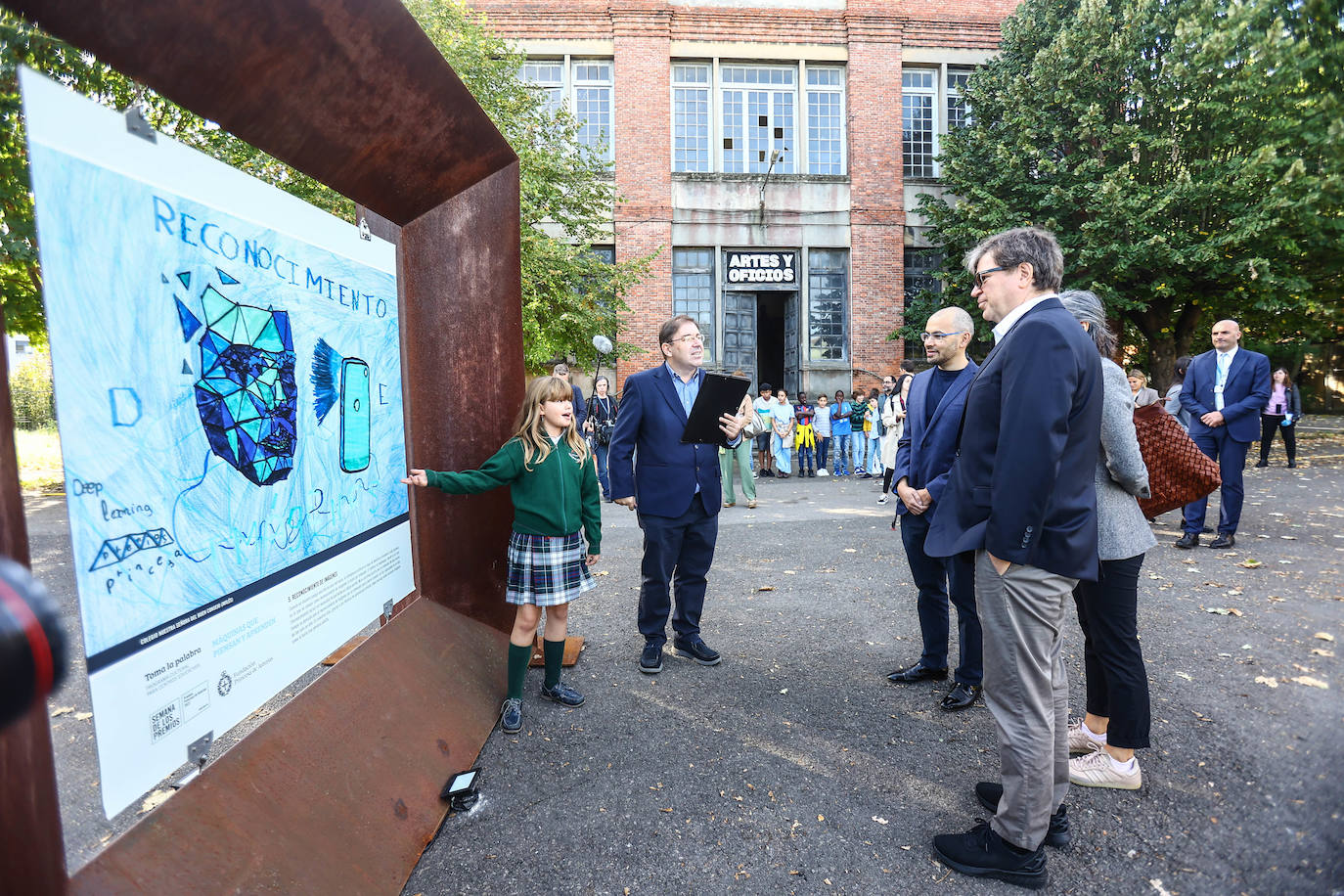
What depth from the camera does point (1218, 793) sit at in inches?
117

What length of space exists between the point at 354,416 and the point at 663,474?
2014mm

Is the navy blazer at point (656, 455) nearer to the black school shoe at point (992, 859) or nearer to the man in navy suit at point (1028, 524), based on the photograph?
the man in navy suit at point (1028, 524)

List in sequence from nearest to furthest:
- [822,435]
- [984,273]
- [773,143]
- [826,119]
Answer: [984,273]
[822,435]
[773,143]
[826,119]

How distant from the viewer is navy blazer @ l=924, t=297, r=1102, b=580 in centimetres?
238

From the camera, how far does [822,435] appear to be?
645 inches

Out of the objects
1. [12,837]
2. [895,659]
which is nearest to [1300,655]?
[895,659]

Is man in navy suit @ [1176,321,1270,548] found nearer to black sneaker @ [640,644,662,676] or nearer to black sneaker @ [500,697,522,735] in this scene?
black sneaker @ [640,644,662,676]

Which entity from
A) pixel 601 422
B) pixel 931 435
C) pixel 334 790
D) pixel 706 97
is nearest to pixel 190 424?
pixel 334 790

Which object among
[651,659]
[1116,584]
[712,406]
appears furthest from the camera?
[651,659]

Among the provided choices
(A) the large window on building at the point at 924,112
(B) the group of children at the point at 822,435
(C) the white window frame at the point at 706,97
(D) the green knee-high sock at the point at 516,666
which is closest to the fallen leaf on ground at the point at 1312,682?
(D) the green knee-high sock at the point at 516,666

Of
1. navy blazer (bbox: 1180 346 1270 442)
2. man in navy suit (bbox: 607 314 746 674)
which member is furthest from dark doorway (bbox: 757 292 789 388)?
man in navy suit (bbox: 607 314 746 674)

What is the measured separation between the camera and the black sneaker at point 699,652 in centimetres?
456

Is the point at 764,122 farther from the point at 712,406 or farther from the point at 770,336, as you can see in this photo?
the point at 712,406

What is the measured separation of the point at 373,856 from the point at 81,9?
256cm
